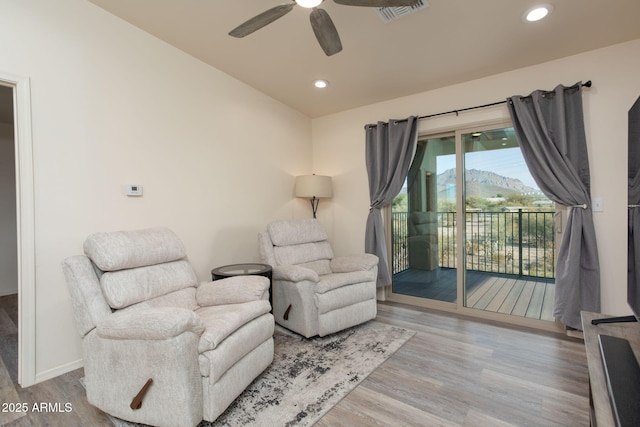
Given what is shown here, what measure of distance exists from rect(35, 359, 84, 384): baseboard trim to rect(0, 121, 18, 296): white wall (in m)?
3.36

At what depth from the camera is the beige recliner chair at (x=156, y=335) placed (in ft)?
4.88

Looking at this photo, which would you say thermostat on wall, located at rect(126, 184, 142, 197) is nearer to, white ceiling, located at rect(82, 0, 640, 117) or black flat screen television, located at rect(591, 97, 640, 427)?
white ceiling, located at rect(82, 0, 640, 117)

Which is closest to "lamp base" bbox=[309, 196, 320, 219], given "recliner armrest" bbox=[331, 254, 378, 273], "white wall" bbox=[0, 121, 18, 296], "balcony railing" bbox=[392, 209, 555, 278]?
"recliner armrest" bbox=[331, 254, 378, 273]

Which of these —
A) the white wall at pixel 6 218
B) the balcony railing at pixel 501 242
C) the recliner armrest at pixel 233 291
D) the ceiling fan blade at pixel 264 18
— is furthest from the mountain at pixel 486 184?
the white wall at pixel 6 218

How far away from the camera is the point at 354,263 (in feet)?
10.3

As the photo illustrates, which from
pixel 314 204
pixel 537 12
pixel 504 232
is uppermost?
pixel 537 12

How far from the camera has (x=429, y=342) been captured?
2.60 metres

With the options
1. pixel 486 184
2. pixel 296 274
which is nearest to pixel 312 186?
pixel 296 274

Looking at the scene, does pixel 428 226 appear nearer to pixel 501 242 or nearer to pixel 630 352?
pixel 501 242

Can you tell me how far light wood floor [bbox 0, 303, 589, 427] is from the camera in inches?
65.4

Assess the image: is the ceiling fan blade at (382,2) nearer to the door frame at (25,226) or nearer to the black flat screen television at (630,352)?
the black flat screen television at (630,352)

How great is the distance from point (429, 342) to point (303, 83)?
113 inches

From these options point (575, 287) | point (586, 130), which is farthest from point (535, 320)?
point (586, 130)

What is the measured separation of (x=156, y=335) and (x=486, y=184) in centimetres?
325
